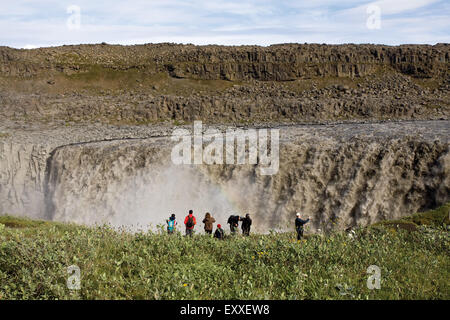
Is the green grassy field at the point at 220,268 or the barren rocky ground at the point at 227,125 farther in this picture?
the barren rocky ground at the point at 227,125

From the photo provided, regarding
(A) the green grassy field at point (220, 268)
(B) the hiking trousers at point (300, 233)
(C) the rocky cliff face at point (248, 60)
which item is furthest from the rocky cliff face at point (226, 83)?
(A) the green grassy field at point (220, 268)

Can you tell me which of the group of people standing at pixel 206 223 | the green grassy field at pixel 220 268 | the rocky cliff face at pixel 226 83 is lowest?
the group of people standing at pixel 206 223

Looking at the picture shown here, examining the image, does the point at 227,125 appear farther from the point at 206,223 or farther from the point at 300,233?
the point at 300,233

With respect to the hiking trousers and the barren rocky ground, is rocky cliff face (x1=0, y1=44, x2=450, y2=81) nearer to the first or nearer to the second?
the barren rocky ground

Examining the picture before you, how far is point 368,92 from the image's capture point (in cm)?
5294

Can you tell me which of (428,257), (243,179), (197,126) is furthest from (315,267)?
(197,126)

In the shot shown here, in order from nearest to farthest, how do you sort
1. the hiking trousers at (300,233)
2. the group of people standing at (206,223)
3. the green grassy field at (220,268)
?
the green grassy field at (220,268) < the hiking trousers at (300,233) < the group of people standing at (206,223)

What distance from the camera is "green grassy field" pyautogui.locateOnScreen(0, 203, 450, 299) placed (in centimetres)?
782

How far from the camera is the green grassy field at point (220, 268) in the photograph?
308 inches

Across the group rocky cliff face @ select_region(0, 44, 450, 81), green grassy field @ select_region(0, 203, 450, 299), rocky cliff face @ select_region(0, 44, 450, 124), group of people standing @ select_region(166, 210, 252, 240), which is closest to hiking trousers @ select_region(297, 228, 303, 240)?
group of people standing @ select_region(166, 210, 252, 240)

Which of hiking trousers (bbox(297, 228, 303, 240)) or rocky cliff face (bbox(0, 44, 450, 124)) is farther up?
rocky cliff face (bbox(0, 44, 450, 124))

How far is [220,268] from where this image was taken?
9.23 m

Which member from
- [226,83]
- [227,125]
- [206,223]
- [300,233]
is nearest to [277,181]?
[206,223]

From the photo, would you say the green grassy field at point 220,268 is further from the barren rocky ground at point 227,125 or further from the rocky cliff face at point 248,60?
the rocky cliff face at point 248,60
